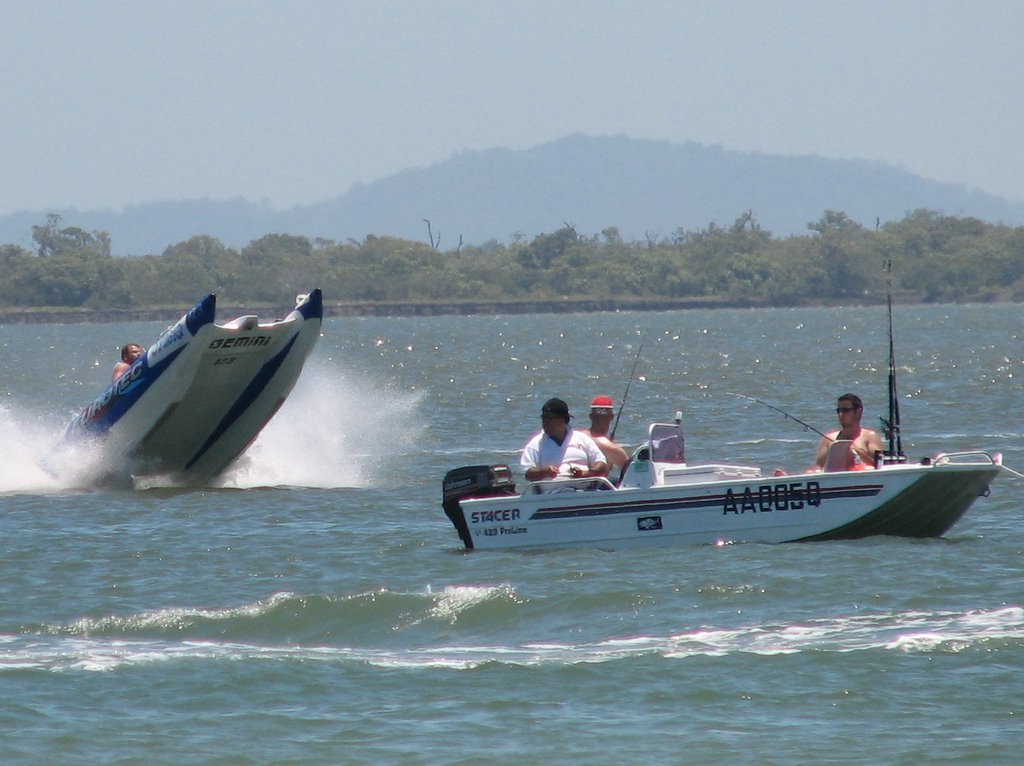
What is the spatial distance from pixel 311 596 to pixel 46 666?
247 cm

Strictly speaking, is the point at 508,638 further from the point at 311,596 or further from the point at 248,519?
the point at 248,519

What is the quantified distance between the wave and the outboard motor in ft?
6.23

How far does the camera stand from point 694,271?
197 metres

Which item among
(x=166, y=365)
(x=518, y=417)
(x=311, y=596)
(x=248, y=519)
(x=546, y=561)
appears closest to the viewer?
(x=311, y=596)

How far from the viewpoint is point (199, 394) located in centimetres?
2055

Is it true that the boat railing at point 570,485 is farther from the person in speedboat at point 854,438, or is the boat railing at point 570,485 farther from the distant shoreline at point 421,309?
the distant shoreline at point 421,309

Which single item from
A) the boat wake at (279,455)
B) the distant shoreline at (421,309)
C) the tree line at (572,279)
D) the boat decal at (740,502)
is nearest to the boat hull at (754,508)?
the boat decal at (740,502)

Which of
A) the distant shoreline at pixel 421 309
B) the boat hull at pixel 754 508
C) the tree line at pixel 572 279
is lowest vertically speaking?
the boat hull at pixel 754 508

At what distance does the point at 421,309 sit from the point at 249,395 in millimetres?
172648

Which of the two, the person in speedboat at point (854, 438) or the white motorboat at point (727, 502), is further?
the person in speedboat at point (854, 438)

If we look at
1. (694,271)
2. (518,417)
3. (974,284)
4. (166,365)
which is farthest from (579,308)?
(166,365)

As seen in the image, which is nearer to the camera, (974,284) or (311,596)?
(311,596)

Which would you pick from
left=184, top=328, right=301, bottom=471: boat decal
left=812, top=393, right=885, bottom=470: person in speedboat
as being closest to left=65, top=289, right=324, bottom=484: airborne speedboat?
left=184, top=328, right=301, bottom=471: boat decal

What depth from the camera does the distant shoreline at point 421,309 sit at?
619 feet
